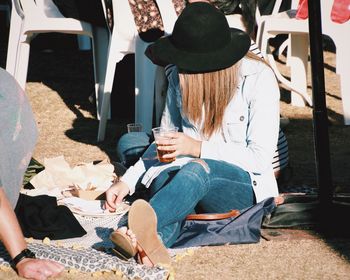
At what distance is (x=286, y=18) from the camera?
674 cm

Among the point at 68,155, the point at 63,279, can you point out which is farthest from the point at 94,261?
the point at 68,155

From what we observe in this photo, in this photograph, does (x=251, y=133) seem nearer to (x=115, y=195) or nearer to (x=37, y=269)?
(x=115, y=195)

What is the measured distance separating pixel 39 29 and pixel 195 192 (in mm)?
3119

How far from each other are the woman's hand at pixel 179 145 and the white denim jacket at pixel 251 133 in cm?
6

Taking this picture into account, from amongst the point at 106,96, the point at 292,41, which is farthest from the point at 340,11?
the point at 106,96

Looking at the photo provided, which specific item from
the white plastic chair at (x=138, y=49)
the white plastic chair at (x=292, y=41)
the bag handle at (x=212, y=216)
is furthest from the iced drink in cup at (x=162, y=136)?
the white plastic chair at (x=292, y=41)

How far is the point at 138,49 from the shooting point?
6.01m

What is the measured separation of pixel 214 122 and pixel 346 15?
8.32 ft

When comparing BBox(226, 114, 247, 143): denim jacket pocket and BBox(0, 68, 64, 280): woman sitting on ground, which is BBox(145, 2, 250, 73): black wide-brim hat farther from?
BBox(0, 68, 64, 280): woman sitting on ground

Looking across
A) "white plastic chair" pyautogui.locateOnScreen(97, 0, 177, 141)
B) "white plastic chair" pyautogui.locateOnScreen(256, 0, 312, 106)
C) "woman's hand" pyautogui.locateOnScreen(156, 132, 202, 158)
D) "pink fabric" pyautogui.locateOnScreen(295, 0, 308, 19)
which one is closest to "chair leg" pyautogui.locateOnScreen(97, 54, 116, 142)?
"white plastic chair" pyautogui.locateOnScreen(97, 0, 177, 141)

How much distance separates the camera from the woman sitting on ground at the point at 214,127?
13.2 ft

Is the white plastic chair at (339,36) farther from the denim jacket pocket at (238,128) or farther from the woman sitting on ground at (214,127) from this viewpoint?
Result: the denim jacket pocket at (238,128)

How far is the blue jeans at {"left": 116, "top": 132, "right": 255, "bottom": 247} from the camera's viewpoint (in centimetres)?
390

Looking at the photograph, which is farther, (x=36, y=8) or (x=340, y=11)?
(x=36, y=8)
